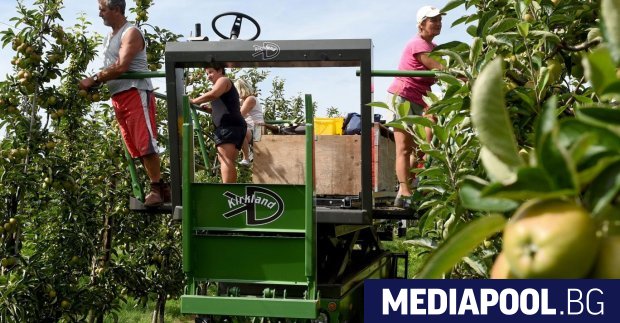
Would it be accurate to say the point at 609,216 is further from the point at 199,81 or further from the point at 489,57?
the point at 199,81

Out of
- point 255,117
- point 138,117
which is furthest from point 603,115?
point 255,117

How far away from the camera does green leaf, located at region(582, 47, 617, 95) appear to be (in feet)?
1.62

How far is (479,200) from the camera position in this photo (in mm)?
544

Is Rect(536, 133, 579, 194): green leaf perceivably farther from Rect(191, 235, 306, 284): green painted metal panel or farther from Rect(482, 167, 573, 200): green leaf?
Rect(191, 235, 306, 284): green painted metal panel

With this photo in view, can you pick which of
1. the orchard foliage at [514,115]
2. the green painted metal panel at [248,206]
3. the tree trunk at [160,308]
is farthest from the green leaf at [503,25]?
the tree trunk at [160,308]

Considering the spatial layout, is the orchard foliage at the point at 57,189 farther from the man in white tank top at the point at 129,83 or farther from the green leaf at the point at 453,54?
the green leaf at the point at 453,54

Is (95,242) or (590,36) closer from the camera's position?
(590,36)

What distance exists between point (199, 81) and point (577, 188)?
8.23 m

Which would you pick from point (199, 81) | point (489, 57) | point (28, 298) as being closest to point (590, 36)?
point (489, 57)

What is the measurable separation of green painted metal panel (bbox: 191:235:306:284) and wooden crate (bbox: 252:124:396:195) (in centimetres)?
64

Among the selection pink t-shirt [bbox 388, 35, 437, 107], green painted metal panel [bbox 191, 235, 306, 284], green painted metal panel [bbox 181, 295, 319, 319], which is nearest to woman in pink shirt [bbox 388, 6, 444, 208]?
pink t-shirt [bbox 388, 35, 437, 107]

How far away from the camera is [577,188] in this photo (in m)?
0.46

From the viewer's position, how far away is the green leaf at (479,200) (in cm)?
54

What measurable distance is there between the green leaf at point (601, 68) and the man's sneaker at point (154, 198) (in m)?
5.06
